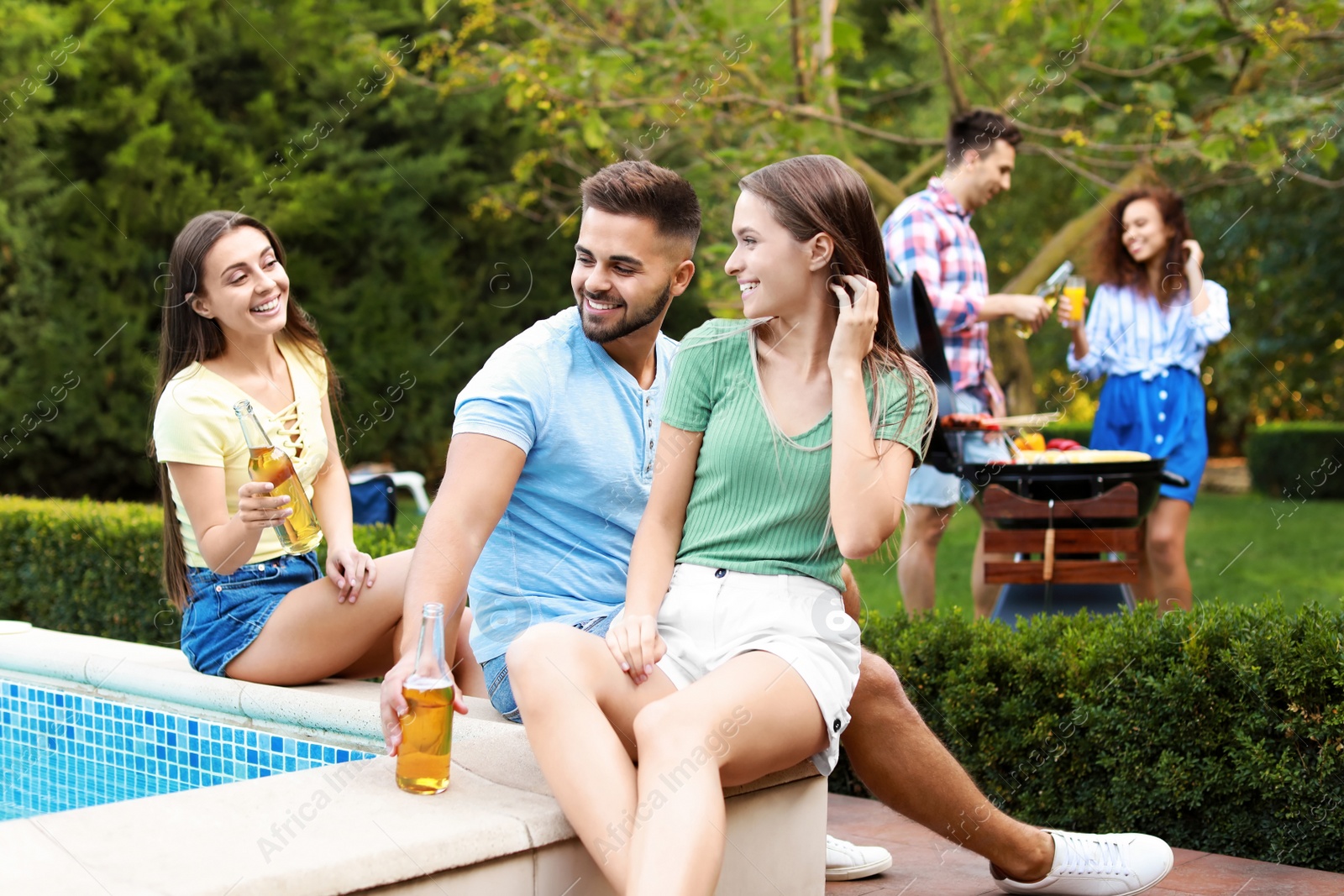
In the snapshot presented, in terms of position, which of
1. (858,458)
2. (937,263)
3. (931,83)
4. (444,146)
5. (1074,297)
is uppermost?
(444,146)

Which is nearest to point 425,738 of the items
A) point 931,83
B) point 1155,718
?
point 1155,718

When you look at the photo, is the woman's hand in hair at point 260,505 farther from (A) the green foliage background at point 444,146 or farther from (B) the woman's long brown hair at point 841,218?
(A) the green foliage background at point 444,146

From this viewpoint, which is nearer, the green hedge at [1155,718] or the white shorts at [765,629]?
the white shorts at [765,629]

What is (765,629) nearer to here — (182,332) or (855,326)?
(855,326)

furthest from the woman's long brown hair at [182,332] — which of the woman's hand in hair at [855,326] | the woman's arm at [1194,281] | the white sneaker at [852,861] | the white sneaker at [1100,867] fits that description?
the woman's arm at [1194,281]

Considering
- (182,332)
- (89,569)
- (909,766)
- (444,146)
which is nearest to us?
(909,766)

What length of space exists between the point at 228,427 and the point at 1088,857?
231cm

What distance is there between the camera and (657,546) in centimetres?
271

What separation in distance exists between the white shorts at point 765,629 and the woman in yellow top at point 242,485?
3.43 ft

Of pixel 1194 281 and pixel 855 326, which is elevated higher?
pixel 1194 281

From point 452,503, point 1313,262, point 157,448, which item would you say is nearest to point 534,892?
point 452,503

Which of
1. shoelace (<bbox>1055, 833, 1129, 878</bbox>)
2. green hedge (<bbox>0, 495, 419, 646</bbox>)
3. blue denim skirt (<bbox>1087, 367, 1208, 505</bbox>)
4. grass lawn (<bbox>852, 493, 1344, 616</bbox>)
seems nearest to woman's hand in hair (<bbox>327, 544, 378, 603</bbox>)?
shoelace (<bbox>1055, 833, 1129, 878</bbox>)

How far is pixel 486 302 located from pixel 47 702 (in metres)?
11.9

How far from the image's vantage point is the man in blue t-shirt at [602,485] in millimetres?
2762
